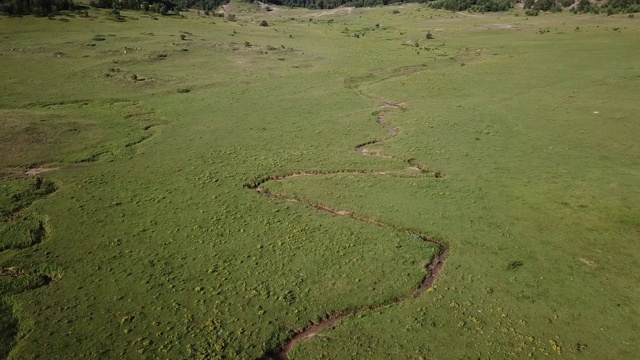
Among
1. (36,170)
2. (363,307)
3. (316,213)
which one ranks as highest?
(36,170)

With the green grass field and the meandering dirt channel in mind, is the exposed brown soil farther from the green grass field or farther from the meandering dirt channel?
the meandering dirt channel

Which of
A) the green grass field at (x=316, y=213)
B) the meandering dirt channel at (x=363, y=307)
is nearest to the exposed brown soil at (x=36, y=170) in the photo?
the green grass field at (x=316, y=213)

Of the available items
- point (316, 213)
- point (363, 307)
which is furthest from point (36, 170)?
point (363, 307)

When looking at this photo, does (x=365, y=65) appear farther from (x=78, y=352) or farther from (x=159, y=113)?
(x=78, y=352)

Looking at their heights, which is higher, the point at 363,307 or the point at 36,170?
the point at 36,170

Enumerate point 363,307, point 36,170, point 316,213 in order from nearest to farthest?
point 363,307 < point 316,213 < point 36,170

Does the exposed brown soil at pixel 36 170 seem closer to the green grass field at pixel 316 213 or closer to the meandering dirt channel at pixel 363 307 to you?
the green grass field at pixel 316 213

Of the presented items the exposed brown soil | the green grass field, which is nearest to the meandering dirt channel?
the green grass field

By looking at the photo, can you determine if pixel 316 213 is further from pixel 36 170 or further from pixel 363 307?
pixel 36 170
